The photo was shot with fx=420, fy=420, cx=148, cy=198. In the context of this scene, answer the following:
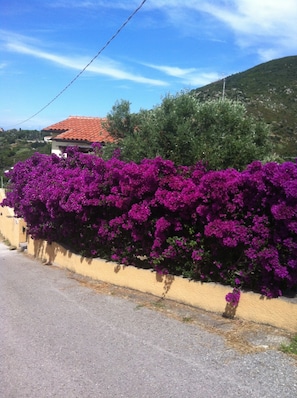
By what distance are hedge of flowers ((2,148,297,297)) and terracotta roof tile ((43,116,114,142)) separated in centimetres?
2100

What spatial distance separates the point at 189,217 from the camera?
5.91 metres

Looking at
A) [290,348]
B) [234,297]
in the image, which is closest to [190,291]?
[234,297]

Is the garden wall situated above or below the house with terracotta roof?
below

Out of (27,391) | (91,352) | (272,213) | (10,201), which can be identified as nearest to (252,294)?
(272,213)

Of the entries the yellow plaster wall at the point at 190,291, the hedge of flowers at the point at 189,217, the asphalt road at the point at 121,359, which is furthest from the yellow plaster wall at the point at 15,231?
the asphalt road at the point at 121,359

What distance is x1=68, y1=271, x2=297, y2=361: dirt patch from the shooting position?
4484 mm

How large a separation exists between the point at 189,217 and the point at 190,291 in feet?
3.40

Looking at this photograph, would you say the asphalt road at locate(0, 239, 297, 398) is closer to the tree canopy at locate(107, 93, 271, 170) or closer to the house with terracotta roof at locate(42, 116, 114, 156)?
the tree canopy at locate(107, 93, 271, 170)

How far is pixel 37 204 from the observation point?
10242mm

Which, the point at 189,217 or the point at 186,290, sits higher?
the point at 189,217

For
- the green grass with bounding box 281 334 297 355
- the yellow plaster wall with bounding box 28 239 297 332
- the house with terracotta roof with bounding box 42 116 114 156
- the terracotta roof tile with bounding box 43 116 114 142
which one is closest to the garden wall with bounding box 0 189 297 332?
the yellow plaster wall with bounding box 28 239 297 332

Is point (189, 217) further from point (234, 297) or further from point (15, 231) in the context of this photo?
point (15, 231)

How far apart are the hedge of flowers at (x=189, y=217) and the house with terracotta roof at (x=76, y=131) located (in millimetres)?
20597

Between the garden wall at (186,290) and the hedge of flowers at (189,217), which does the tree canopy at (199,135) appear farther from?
the garden wall at (186,290)
